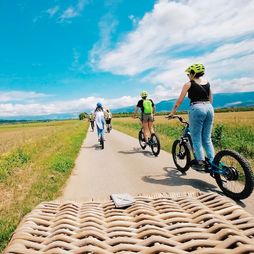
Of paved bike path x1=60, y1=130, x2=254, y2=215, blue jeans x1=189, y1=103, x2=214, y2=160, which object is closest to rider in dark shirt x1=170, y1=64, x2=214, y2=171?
blue jeans x1=189, y1=103, x2=214, y2=160

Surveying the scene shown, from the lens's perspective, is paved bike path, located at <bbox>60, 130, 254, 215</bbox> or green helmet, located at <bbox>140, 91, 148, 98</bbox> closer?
paved bike path, located at <bbox>60, 130, 254, 215</bbox>

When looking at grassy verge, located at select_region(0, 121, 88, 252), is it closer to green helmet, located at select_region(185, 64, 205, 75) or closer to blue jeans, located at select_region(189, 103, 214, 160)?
blue jeans, located at select_region(189, 103, 214, 160)

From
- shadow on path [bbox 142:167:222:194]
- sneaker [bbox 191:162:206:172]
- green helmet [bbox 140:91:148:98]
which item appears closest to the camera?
sneaker [bbox 191:162:206:172]

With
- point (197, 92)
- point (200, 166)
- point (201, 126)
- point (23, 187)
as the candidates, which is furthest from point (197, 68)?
Result: point (23, 187)

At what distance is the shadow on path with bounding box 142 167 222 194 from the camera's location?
5945 mm

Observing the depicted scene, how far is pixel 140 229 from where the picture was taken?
1812 millimetres

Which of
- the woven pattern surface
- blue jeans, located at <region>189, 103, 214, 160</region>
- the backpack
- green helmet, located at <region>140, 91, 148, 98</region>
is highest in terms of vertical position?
green helmet, located at <region>140, 91, 148, 98</region>

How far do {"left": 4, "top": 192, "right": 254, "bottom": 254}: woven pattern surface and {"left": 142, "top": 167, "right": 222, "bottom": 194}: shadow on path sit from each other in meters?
3.79

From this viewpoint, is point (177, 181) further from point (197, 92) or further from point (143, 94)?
point (143, 94)

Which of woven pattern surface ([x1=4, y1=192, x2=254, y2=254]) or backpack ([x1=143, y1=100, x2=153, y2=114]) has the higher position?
backpack ([x1=143, y1=100, x2=153, y2=114])

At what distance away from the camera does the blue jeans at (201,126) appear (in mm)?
5637

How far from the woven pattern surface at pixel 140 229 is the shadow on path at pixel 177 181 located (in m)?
3.79

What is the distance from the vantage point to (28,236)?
5.65 feet

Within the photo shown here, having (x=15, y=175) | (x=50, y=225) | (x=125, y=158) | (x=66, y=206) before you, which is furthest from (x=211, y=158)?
(x=15, y=175)
